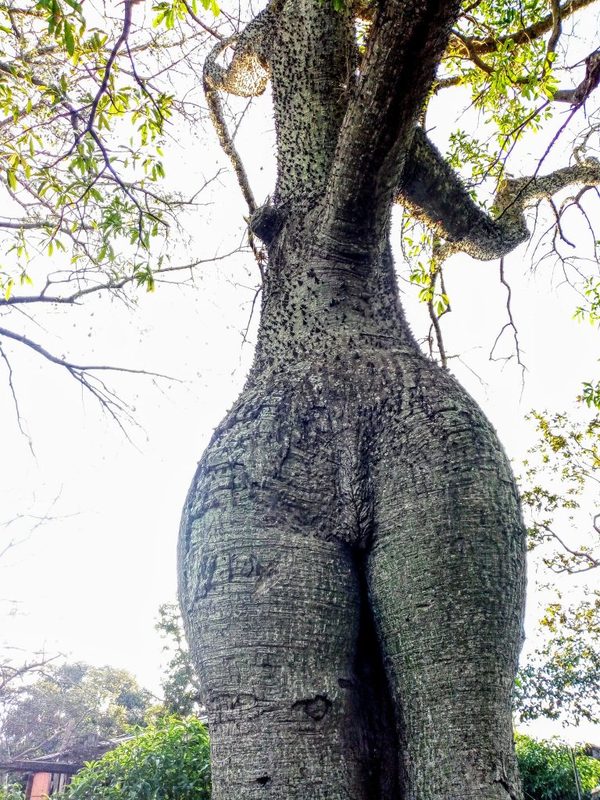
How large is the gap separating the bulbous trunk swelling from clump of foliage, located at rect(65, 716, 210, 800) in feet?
13.2

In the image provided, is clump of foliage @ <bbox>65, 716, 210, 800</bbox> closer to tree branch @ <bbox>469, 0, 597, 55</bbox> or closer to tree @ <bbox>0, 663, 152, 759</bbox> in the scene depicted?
tree branch @ <bbox>469, 0, 597, 55</bbox>

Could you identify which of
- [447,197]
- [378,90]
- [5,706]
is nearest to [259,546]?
[378,90]

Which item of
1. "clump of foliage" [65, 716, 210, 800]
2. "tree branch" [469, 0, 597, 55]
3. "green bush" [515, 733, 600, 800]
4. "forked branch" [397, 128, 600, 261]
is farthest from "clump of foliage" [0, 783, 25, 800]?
"tree branch" [469, 0, 597, 55]

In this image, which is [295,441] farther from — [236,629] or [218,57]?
[218,57]

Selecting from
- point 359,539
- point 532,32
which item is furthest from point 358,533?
point 532,32

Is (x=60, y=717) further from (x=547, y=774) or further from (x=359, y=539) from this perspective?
(x=359, y=539)

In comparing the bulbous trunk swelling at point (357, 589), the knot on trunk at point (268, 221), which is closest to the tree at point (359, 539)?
the bulbous trunk swelling at point (357, 589)

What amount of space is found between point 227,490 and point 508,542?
2.67 feet

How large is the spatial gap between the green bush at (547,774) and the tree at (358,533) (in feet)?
30.3

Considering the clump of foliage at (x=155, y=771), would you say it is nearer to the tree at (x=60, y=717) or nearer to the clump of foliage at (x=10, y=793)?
the clump of foliage at (x=10, y=793)

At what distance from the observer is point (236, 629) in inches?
69.7

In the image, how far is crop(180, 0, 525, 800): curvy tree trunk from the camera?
1.68m

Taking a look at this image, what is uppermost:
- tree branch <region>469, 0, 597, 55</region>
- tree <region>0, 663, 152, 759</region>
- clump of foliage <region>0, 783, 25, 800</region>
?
tree branch <region>469, 0, 597, 55</region>

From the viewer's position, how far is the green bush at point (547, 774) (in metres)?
9.82
